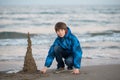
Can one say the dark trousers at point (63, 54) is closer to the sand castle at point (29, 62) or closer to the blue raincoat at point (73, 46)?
the blue raincoat at point (73, 46)

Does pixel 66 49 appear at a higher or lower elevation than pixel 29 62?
higher

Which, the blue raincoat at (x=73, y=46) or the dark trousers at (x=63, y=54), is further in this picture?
the dark trousers at (x=63, y=54)

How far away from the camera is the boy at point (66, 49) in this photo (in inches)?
225

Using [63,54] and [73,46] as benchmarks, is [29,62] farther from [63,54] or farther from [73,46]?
[73,46]

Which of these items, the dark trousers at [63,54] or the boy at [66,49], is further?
the dark trousers at [63,54]

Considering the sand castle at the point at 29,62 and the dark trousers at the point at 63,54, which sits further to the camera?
the dark trousers at the point at 63,54

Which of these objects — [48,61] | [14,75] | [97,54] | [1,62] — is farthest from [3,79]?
[97,54]

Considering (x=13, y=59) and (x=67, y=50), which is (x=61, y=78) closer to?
(x=67, y=50)

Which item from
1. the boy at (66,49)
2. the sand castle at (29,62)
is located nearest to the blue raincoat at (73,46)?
the boy at (66,49)

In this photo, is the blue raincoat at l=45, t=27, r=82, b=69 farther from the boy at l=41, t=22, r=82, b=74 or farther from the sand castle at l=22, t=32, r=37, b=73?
the sand castle at l=22, t=32, r=37, b=73

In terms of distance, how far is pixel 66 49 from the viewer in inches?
234

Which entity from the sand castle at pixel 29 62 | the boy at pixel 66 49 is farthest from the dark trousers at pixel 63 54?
the sand castle at pixel 29 62

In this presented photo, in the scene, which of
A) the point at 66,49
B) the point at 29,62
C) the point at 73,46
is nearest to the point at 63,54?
the point at 66,49

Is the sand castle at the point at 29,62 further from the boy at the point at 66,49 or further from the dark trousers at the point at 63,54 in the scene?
the dark trousers at the point at 63,54
